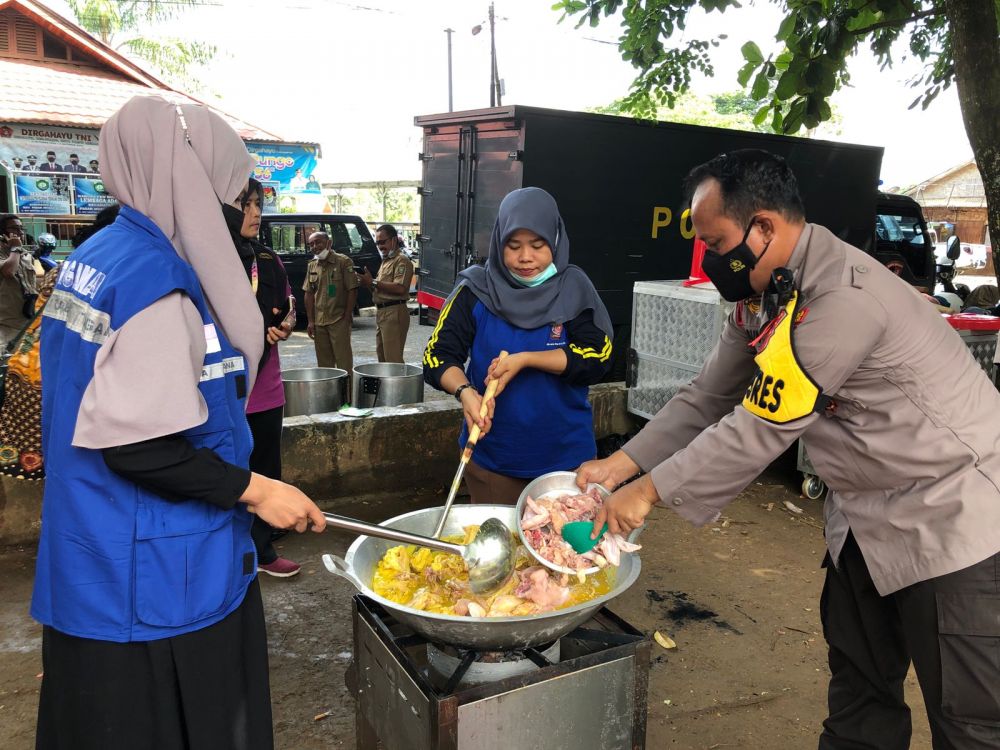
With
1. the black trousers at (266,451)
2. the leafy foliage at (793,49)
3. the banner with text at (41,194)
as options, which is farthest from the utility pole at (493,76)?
the black trousers at (266,451)

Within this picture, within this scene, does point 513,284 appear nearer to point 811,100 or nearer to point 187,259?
point 187,259

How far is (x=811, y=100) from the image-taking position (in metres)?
4.23

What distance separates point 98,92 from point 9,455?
16292 millimetres

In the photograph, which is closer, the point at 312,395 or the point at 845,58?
the point at 845,58

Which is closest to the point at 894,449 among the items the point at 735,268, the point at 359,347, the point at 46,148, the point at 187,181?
the point at 735,268

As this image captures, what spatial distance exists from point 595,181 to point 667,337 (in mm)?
2416

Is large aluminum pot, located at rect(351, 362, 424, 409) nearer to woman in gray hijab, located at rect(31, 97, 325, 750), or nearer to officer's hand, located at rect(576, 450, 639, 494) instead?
officer's hand, located at rect(576, 450, 639, 494)

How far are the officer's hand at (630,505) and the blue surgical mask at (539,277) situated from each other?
1082 millimetres

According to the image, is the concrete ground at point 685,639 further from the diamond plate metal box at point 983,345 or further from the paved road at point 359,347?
the paved road at point 359,347

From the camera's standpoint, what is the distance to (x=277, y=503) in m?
1.75

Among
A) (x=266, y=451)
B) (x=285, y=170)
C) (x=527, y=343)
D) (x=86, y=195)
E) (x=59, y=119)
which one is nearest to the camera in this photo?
(x=527, y=343)

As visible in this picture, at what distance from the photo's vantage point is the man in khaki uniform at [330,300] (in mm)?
7672

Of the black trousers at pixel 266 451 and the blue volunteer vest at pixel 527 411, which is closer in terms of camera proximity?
the blue volunteer vest at pixel 527 411

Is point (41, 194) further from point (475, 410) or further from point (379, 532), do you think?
point (379, 532)
